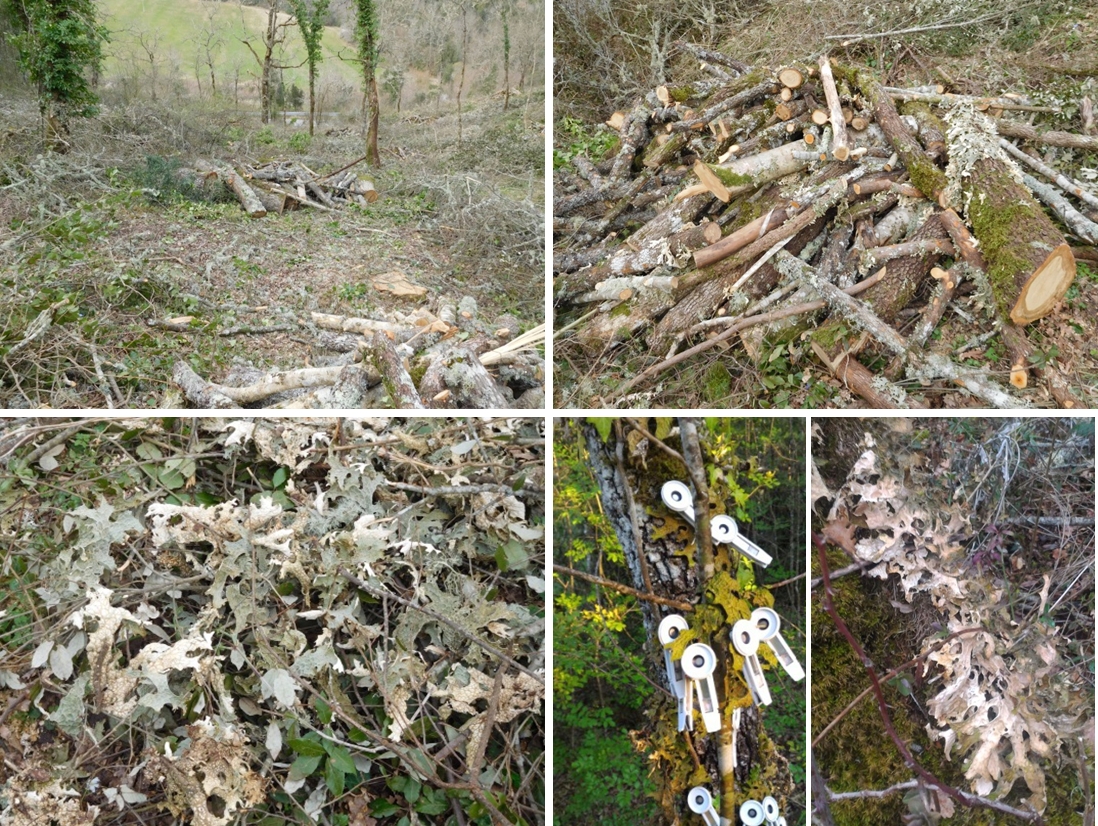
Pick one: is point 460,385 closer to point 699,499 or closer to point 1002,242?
point 699,499

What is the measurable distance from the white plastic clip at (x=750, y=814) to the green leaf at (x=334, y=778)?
1186mm

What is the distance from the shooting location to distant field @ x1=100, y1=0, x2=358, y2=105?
13.2 ft

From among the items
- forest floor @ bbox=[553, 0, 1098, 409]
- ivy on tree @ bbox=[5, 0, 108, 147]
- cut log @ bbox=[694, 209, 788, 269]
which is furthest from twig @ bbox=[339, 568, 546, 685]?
ivy on tree @ bbox=[5, 0, 108, 147]

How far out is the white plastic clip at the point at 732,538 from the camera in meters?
2.04

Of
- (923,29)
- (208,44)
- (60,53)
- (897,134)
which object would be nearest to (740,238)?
(897,134)

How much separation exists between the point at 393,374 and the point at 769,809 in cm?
190

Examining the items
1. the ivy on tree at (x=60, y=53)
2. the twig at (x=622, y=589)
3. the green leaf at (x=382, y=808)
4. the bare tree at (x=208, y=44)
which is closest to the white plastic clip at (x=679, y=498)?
the twig at (x=622, y=589)

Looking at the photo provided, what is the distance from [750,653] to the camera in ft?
6.69

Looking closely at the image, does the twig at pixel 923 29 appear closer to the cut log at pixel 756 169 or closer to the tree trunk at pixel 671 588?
the cut log at pixel 756 169

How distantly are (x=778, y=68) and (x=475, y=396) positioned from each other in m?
2.15

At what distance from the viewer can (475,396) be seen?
259cm

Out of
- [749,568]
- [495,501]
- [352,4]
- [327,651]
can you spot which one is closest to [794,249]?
[749,568]

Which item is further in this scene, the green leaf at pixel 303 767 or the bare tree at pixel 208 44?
the bare tree at pixel 208 44

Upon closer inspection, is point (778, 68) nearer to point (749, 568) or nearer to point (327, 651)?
point (749, 568)
